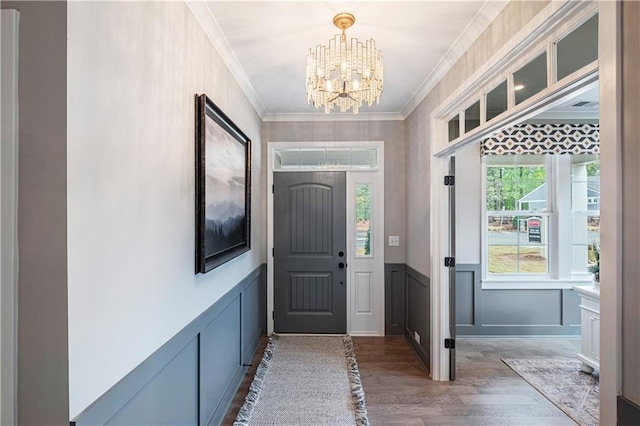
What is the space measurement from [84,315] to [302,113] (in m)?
3.31

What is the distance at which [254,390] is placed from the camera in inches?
103

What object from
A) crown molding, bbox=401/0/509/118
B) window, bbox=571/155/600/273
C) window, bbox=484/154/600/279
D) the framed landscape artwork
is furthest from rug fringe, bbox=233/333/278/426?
window, bbox=571/155/600/273

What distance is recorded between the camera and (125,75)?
1.17 m

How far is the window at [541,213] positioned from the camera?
12.9ft

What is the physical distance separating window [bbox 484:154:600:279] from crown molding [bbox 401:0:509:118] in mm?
1551

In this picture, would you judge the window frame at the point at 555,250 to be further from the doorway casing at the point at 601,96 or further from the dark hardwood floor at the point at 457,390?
the doorway casing at the point at 601,96

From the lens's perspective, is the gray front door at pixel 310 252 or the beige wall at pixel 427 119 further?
the gray front door at pixel 310 252

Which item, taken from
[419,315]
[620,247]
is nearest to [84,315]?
[620,247]

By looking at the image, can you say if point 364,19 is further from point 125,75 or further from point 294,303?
point 294,303

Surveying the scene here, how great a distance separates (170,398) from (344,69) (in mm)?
1906

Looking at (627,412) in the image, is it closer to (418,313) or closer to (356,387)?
(356,387)

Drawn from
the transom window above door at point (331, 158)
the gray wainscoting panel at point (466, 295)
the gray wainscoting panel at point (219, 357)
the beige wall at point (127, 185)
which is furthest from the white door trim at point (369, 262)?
the beige wall at point (127, 185)

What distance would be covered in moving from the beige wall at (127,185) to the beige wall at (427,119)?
69.0 inches

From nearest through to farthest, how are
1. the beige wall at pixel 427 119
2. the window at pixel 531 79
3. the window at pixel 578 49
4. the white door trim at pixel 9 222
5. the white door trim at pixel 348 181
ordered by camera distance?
1. the white door trim at pixel 9 222
2. the window at pixel 578 49
3. the window at pixel 531 79
4. the beige wall at pixel 427 119
5. the white door trim at pixel 348 181
